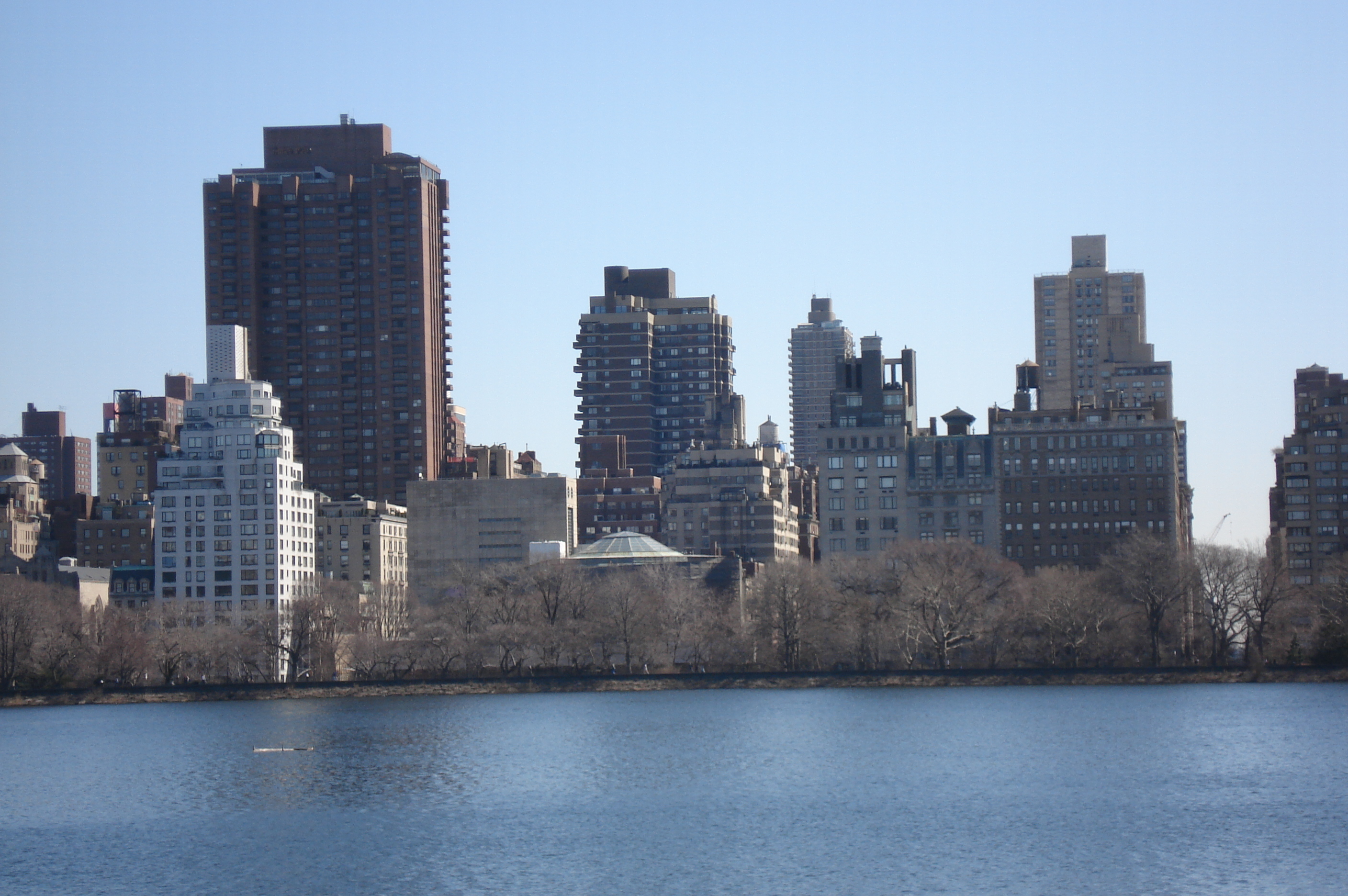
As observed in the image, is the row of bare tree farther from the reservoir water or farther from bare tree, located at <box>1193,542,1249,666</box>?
the reservoir water

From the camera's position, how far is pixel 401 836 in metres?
83.4

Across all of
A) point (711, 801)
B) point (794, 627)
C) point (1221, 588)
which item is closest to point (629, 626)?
point (794, 627)

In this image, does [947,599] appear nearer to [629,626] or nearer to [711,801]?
[629,626]

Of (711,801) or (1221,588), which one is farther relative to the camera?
(1221,588)

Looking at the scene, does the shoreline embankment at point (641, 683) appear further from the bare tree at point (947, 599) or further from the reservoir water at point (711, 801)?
the reservoir water at point (711, 801)

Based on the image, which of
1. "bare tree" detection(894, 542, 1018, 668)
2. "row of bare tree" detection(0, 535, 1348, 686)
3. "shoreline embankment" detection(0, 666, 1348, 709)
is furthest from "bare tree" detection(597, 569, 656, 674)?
"bare tree" detection(894, 542, 1018, 668)

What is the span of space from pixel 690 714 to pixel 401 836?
63.7 meters

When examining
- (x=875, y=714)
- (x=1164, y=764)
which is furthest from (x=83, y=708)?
(x=1164, y=764)

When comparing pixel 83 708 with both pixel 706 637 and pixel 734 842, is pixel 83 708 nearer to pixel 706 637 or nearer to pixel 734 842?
pixel 706 637

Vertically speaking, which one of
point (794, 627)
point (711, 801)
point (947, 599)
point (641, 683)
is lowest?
point (641, 683)

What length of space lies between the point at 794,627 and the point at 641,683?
15340mm

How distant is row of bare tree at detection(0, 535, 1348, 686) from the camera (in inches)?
6718

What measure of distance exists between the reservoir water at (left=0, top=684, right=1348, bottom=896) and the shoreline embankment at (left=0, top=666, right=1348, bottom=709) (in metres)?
14.3

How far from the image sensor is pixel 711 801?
307 feet
